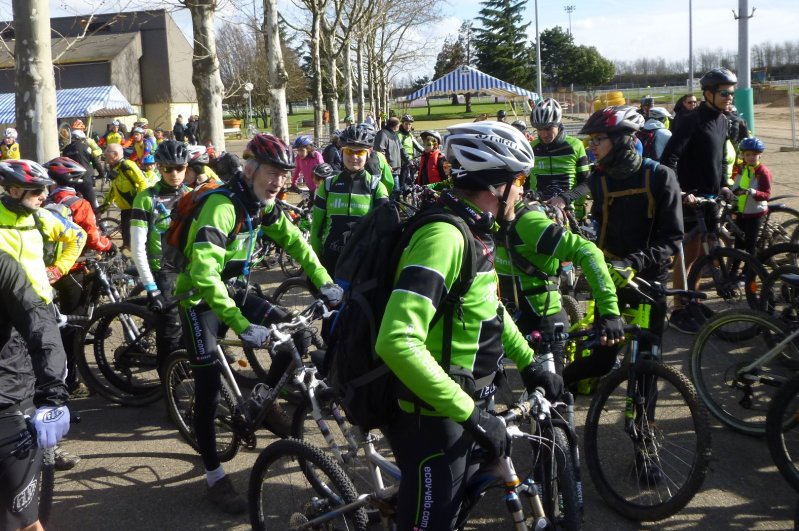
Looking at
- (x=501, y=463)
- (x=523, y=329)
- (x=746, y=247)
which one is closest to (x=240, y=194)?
(x=523, y=329)

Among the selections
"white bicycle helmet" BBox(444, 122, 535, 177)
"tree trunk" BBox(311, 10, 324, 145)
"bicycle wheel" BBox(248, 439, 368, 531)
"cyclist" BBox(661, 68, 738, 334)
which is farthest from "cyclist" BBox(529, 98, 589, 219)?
"tree trunk" BBox(311, 10, 324, 145)

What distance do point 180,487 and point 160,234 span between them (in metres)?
2.58

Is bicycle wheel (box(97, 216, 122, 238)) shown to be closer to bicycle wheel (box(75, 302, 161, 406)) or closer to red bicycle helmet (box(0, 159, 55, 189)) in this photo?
bicycle wheel (box(75, 302, 161, 406))

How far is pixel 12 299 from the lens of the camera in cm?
328

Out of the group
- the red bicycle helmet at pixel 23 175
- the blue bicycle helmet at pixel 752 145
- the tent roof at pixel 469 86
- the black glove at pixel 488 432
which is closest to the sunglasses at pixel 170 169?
the red bicycle helmet at pixel 23 175

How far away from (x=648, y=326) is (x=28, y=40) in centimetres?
688

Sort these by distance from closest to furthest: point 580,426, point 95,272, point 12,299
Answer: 1. point 12,299
2. point 580,426
3. point 95,272

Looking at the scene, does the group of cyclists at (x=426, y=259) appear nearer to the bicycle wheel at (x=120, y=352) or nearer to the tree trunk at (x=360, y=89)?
the bicycle wheel at (x=120, y=352)

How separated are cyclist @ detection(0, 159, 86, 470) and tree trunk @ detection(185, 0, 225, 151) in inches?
273

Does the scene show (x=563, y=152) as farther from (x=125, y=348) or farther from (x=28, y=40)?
(x=28, y=40)

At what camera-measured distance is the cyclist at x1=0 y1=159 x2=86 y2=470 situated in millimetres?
4133

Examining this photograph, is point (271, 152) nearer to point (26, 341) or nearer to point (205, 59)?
point (26, 341)

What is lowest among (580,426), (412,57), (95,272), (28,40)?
(580,426)

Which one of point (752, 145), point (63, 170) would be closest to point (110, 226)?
point (63, 170)
